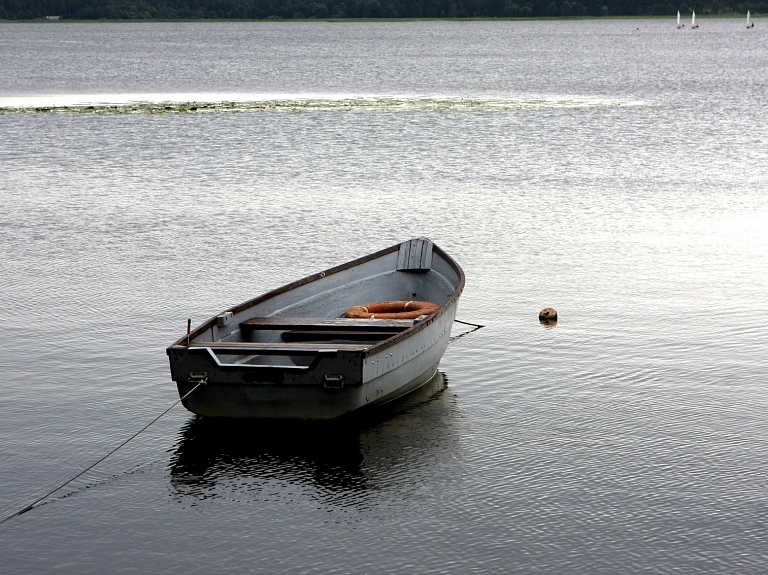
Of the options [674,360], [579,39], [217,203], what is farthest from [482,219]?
[579,39]

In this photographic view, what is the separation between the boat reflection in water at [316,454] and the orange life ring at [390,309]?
1.60 m

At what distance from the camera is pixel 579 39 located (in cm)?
15562

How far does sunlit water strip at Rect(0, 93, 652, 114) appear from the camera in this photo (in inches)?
1987

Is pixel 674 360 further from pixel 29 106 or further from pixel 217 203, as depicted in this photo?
Result: pixel 29 106

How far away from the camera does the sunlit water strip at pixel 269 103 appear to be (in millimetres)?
50469

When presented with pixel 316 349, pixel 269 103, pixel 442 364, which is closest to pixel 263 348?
pixel 316 349

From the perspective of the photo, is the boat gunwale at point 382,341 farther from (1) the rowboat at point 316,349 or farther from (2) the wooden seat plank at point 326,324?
(2) the wooden seat plank at point 326,324

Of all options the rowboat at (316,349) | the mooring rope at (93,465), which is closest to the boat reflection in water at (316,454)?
the rowboat at (316,349)

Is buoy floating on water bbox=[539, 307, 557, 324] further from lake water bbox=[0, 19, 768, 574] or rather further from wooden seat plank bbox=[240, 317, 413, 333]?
wooden seat plank bbox=[240, 317, 413, 333]

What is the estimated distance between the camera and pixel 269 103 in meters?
53.8

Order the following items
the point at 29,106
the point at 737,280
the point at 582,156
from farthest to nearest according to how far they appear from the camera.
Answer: the point at 29,106 → the point at 582,156 → the point at 737,280

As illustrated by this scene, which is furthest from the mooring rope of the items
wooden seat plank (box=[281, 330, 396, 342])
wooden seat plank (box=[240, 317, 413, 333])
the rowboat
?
wooden seat plank (box=[281, 330, 396, 342])

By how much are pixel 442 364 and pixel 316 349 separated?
2.64 metres

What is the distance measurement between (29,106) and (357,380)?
46.2 metres
